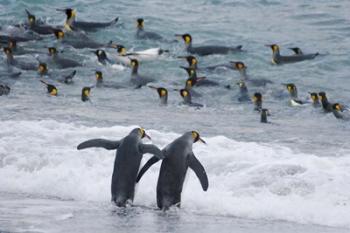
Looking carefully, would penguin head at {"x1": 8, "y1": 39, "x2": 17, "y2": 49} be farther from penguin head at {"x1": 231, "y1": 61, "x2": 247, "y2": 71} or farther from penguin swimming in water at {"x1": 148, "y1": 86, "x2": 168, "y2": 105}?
penguin swimming in water at {"x1": 148, "y1": 86, "x2": 168, "y2": 105}

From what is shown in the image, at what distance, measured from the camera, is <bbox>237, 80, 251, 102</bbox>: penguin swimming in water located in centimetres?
1348

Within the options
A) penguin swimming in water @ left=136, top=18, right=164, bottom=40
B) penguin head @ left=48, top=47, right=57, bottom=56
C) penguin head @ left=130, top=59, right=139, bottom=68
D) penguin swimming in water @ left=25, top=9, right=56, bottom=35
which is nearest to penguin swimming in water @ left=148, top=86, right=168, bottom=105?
penguin head @ left=130, top=59, right=139, bottom=68

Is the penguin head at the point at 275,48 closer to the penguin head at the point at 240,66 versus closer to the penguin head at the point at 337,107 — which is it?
the penguin head at the point at 240,66

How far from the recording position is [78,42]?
1814cm

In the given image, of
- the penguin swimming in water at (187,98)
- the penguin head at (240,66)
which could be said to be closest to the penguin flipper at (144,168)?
the penguin swimming in water at (187,98)

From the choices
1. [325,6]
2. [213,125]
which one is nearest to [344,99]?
[213,125]

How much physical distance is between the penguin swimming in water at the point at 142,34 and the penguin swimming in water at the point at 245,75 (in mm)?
2728

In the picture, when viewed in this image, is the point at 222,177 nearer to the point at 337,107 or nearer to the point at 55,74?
the point at 337,107

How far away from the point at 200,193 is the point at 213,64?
8.86 m

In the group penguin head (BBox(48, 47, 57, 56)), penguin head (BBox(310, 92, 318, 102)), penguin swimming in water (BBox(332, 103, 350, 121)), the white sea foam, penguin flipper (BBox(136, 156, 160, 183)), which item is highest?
penguin flipper (BBox(136, 156, 160, 183))

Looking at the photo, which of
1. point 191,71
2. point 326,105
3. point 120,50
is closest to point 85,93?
point 191,71

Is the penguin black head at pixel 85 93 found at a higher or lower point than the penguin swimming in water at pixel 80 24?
higher

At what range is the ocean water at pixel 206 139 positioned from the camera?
728cm

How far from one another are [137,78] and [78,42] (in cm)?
337
